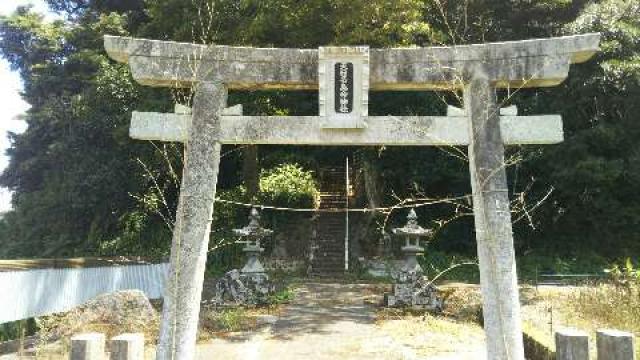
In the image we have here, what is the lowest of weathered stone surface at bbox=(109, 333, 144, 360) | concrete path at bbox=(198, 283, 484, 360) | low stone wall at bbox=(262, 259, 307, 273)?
concrete path at bbox=(198, 283, 484, 360)

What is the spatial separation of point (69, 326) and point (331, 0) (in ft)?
29.6

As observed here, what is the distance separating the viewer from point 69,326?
25.9 ft

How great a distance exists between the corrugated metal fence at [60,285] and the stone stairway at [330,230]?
226 inches

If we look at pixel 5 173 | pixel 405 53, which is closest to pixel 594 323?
pixel 405 53

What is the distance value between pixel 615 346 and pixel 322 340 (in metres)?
5.20

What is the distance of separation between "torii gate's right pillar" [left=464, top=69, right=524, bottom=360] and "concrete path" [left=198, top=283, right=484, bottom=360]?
243cm

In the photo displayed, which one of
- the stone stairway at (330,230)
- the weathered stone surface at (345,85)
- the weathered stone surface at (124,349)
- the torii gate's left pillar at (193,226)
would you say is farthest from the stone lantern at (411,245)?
the weathered stone surface at (124,349)

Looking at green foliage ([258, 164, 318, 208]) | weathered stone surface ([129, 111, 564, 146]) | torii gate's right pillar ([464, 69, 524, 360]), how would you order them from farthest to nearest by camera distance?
green foliage ([258, 164, 318, 208]) → weathered stone surface ([129, 111, 564, 146]) → torii gate's right pillar ([464, 69, 524, 360])

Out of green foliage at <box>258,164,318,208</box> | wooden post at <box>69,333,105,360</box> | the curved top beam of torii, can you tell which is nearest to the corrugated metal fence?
the curved top beam of torii

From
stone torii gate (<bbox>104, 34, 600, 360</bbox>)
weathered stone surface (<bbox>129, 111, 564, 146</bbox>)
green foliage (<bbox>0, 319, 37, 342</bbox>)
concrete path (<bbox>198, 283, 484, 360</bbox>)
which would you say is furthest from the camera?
green foliage (<bbox>0, 319, 37, 342</bbox>)

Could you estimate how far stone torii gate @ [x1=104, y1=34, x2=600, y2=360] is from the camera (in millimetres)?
5352

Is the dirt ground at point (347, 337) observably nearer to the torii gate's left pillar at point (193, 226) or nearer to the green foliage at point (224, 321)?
the green foliage at point (224, 321)

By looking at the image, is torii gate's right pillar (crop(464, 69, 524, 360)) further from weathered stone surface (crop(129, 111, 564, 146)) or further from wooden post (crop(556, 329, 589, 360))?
wooden post (crop(556, 329, 589, 360))

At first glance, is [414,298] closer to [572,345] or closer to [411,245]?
[411,245]
